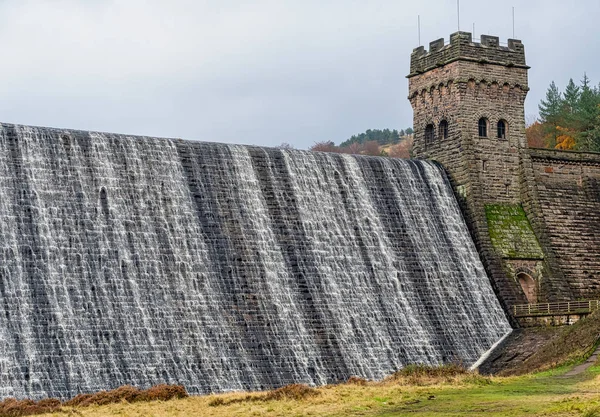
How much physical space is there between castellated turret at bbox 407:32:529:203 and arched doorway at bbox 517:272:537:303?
14.5 feet

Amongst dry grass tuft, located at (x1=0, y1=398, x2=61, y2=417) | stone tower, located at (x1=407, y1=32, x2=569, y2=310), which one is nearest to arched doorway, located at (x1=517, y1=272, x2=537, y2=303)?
stone tower, located at (x1=407, y1=32, x2=569, y2=310)

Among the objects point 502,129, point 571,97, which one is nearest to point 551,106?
point 571,97

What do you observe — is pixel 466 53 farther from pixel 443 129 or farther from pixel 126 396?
pixel 126 396

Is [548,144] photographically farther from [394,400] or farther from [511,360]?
[394,400]

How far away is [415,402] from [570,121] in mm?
73711

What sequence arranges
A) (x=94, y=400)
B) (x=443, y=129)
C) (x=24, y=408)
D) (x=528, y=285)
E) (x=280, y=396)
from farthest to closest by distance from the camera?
(x=443, y=129), (x=528, y=285), (x=94, y=400), (x=280, y=396), (x=24, y=408)

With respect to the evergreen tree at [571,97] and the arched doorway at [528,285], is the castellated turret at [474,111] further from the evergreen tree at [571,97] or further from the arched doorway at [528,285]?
the evergreen tree at [571,97]

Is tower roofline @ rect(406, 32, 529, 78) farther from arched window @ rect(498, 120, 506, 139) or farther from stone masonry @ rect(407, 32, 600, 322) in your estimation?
arched window @ rect(498, 120, 506, 139)

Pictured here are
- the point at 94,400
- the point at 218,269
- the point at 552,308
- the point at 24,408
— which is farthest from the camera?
the point at 552,308

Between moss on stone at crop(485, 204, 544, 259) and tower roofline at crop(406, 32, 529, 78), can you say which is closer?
moss on stone at crop(485, 204, 544, 259)

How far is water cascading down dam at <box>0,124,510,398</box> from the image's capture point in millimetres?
43250

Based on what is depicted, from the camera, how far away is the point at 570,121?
10300 centimetres

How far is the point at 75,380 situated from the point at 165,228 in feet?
30.6

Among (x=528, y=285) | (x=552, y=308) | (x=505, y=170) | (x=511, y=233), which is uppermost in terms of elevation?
(x=505, y=170)
